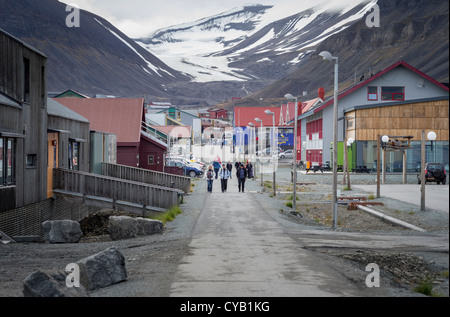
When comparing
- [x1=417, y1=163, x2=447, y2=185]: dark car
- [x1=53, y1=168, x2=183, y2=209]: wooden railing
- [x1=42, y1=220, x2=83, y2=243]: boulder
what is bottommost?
[x1=42, y1=220, x2=83, y2=243]: boulder

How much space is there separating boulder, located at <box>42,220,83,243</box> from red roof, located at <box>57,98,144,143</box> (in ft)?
88.2

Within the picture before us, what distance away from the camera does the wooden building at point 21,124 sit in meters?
20.8

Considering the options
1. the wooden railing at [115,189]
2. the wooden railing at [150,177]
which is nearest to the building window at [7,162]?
the wooden railing at [115,189]

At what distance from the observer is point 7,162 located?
20969 mm

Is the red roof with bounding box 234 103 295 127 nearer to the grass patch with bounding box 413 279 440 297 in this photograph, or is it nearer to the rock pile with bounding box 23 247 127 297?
the rock pile with bounding box 23 247 127 297

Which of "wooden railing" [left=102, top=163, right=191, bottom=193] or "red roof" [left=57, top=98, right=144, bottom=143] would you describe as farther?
"red roof" [left=57, top=98, right=144, bottom=143]

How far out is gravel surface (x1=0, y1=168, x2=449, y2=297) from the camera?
10.4 m

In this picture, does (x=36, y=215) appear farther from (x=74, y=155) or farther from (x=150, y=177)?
(x=150, y=177)

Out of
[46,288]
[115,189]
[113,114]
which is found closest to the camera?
[46,288]

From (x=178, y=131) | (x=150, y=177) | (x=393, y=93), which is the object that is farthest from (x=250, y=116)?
(x=150, y=177)

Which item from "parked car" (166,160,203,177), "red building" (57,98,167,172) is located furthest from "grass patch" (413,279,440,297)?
"parked car" (166,160,203,177)

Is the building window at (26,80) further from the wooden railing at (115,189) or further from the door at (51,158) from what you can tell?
the wooden railing at (115,189)

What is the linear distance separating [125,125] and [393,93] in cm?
2591

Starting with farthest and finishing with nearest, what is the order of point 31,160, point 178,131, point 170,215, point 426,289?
point 178,131 → point 31,160 → point 170,215 → point 426,289
